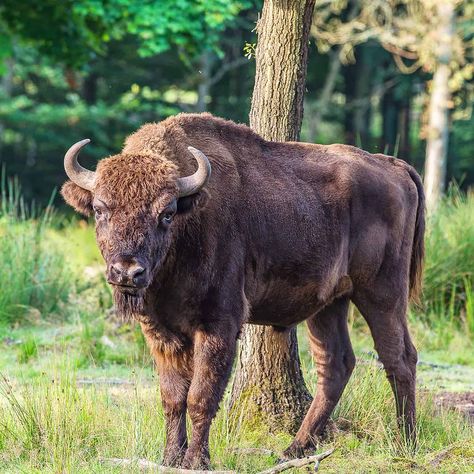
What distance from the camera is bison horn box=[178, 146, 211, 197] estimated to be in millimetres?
6246

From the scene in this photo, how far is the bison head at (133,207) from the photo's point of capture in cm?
589

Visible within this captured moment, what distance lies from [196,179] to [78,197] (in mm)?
796

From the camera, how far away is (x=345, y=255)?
7445 mm

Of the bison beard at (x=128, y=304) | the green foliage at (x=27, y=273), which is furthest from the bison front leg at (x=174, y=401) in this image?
the green foliage at (x=27, y=273)

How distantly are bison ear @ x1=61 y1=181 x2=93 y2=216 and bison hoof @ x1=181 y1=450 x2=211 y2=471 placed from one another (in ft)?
5.53

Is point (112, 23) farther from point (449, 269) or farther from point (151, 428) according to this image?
point (151, 428)

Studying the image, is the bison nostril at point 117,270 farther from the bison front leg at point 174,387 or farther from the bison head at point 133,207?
the bison front leg at point 174,387

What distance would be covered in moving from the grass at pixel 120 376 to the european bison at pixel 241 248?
1.13ft

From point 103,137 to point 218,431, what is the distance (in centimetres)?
1891

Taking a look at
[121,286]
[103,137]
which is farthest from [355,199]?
[103,137]

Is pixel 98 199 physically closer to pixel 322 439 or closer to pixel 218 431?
pixel 218 431

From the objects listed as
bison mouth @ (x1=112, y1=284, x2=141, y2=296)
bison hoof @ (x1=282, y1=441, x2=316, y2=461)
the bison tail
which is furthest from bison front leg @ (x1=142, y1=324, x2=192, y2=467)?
the bison tail

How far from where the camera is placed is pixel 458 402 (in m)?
8.92

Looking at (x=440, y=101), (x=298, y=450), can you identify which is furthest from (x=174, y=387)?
(x=440, y=101)
